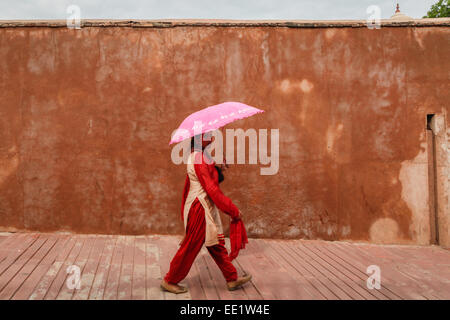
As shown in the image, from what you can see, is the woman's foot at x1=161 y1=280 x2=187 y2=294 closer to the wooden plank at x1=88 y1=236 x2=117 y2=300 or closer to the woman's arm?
the wooden plank at x1=88 y1=236 x2=117 y2=300

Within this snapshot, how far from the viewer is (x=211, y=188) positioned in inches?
138

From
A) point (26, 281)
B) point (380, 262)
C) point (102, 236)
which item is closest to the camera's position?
point (26, 281)

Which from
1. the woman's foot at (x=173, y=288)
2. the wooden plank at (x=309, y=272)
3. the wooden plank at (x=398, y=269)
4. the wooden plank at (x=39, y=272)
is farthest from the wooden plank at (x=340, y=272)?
the wooden plank at (x=39, y=272)

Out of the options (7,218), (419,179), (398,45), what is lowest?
(7,218)

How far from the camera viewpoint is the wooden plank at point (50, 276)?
11.4 feet


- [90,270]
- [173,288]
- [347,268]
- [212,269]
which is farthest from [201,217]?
[347,268]

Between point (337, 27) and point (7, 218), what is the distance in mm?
6260

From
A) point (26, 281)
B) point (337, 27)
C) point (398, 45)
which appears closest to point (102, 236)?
point (26, 281)

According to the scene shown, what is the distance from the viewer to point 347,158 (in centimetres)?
602

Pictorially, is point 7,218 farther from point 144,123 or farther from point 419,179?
point 419,179

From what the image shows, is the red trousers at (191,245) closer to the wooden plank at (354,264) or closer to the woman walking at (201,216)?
the woman walking at (201,216)

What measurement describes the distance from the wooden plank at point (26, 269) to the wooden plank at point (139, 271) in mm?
1142

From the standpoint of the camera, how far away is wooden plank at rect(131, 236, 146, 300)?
3616 mm
